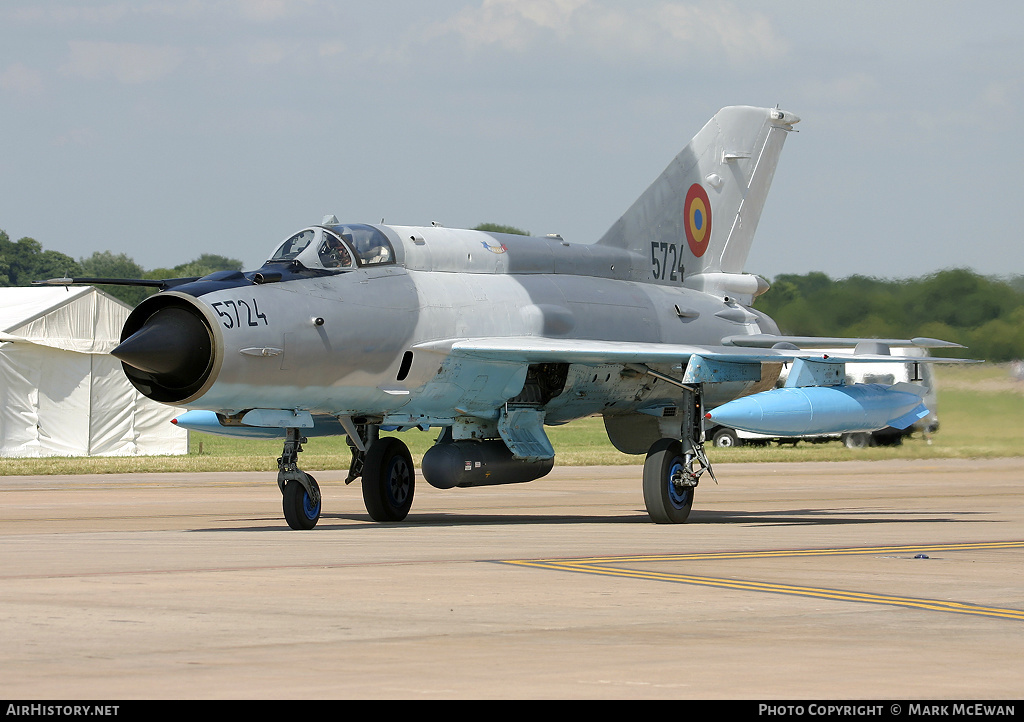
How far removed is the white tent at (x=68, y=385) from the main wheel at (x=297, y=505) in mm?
20369

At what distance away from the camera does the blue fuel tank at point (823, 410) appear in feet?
56.6

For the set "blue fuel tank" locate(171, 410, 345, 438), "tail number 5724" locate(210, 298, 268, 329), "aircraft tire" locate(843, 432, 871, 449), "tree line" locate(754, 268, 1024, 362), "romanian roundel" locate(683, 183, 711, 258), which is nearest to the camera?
"tail number 5724" locate(210, 298, 268, 329)

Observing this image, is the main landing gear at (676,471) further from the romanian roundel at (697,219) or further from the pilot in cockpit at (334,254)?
the pilot in cockpit at (334,254)

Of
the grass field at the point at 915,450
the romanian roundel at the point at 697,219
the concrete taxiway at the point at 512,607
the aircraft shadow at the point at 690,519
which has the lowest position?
the concrete taxiway at the point at 512,607

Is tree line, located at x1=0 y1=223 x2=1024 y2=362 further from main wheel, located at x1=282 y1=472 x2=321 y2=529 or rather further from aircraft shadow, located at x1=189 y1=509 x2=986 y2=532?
main wheel, located at x1=282 y1=472 x2=321 y2=529

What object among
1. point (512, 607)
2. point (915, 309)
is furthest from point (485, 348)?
point (915, 309)

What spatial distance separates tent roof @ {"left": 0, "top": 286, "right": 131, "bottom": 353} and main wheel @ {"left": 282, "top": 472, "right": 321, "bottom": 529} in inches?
834

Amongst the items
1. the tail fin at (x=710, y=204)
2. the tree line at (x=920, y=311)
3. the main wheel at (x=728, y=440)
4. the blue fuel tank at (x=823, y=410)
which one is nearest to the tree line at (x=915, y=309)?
the tree line at (x=920, y=311)

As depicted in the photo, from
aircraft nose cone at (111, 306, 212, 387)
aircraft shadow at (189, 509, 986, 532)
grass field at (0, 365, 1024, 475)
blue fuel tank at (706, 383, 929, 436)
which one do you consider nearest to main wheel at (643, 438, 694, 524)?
aircraft shadow at (189, 509, 986, 532)

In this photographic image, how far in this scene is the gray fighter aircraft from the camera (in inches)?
604

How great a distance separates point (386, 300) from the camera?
55.5 ft

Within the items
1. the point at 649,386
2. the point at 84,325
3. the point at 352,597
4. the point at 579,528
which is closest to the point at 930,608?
the point at 352,597

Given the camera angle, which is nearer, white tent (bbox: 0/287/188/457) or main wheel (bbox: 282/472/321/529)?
main wheel (bbox: 282/472/321/529)

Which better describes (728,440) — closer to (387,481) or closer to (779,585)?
(387,481)
